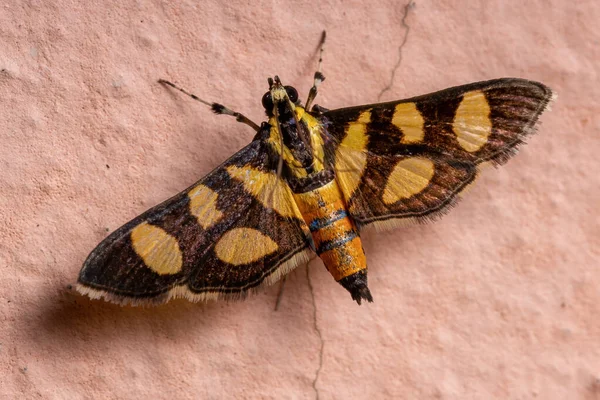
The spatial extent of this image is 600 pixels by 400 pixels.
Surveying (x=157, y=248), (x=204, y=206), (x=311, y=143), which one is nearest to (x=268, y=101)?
(x=311, y=143)

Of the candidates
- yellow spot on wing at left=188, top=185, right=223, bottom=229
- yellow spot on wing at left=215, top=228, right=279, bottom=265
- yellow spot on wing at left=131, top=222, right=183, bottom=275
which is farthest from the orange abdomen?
yellow spot on wing at left=131, top=222, right=183, bottom=275

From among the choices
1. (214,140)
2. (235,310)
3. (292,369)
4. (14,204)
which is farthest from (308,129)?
(14,204)

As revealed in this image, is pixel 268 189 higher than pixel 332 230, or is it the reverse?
pixel 268 189

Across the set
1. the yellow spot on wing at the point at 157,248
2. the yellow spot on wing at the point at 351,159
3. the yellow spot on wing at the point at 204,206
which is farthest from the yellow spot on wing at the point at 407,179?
the yellow spot on wing at the point at 157,248

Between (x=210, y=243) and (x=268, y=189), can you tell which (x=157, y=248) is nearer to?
(x=210, y=243)

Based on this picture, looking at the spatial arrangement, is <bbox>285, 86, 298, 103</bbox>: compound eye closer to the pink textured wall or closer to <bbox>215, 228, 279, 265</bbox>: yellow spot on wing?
the pink textured wall

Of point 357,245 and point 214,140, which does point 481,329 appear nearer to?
point 357,245

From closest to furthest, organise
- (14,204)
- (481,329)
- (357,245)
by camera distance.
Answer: (357,245) < (14,204) < (481,329)

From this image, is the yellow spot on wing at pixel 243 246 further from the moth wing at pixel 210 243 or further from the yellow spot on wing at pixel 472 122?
the yellow spot on wing at pixel 472 122
